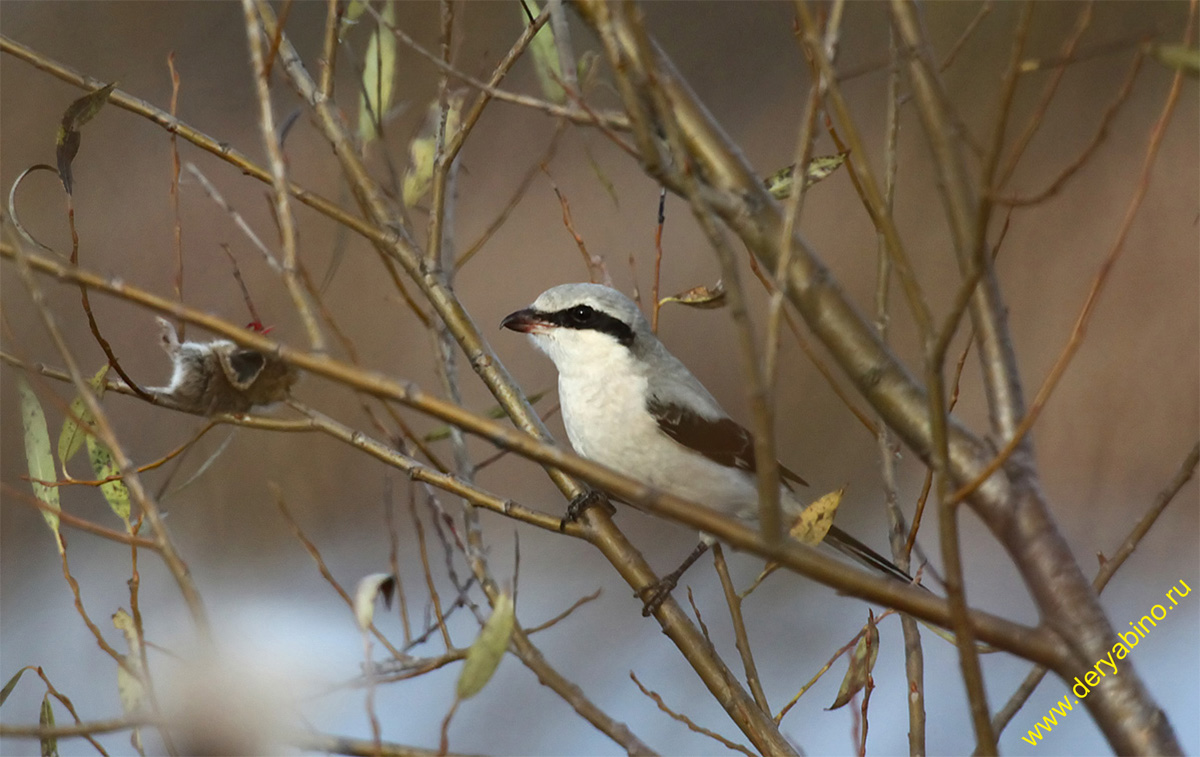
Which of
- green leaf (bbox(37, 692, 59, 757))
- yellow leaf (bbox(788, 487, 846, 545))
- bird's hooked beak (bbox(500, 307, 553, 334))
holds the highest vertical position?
bird's hooked beak (bbox(500, 307, 553, 334))

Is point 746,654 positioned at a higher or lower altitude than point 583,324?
lower

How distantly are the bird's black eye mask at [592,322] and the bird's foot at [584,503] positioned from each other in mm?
469

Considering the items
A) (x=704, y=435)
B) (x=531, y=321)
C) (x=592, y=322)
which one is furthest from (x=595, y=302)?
(x=704, y=435)

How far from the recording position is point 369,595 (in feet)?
3.47

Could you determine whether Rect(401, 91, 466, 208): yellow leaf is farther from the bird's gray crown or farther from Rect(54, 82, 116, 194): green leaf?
Rect(54, 82, 116, 194): green leaf

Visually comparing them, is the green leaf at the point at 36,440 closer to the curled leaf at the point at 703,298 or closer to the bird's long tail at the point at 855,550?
the curled leaf at the point at 703,298

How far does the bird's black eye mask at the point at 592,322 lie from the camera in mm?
2195

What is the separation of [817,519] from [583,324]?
1.06 m

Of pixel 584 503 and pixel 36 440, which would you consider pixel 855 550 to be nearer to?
pixel 584 503

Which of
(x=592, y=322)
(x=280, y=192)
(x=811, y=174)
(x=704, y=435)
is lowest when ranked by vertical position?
(x=280, y=192)

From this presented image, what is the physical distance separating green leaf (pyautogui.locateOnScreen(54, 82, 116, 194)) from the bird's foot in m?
0.95

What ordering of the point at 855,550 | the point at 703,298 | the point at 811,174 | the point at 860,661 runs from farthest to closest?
the point at 855,550
the point at 703,298
the point at 860,661
the point at 811,174

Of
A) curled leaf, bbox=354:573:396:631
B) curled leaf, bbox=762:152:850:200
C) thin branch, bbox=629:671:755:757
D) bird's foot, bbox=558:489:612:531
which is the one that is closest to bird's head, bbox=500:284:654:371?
bird's foot, bbox=558:489:612:531

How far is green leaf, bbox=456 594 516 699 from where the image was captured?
994mm
